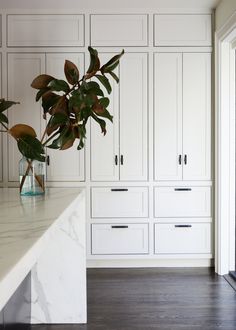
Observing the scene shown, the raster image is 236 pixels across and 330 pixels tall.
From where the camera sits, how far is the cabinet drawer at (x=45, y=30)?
3.67 meters

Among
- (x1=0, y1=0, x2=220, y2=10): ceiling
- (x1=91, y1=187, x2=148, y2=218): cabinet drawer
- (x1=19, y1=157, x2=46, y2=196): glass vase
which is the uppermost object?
(x1=0, y1=0, x2=220, y2=10): ceiling

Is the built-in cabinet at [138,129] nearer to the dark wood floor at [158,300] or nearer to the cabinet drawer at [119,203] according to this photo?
the cabinet drawer at [119,203]

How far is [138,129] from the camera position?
372 centimetres

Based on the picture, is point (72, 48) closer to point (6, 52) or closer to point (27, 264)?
point (6, 52)

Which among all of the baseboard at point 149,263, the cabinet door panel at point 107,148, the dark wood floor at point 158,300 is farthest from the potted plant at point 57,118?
the baseboard at point 149,263

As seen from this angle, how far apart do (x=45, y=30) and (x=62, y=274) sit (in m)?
2.42

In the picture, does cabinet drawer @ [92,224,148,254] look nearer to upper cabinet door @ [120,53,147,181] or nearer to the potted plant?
upper cabinet door @ [120,53,147,181]

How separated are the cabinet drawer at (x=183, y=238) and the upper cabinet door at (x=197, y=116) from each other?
0.50m

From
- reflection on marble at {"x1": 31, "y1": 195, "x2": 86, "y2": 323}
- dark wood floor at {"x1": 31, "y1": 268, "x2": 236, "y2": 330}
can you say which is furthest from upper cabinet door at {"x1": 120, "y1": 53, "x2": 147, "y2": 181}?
reflection on marble at {"x1": 31, "y1": 195, "x2": 86, "y2": 323}

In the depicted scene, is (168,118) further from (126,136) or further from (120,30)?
(120,30)

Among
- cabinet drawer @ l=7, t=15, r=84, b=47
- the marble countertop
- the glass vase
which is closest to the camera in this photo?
the marble countertop

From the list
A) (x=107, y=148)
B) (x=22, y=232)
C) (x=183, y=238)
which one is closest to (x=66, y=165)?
(x=107, y=148)

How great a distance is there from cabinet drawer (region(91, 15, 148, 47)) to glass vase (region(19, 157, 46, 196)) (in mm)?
2092

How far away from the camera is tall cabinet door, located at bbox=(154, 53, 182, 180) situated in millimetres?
3701
